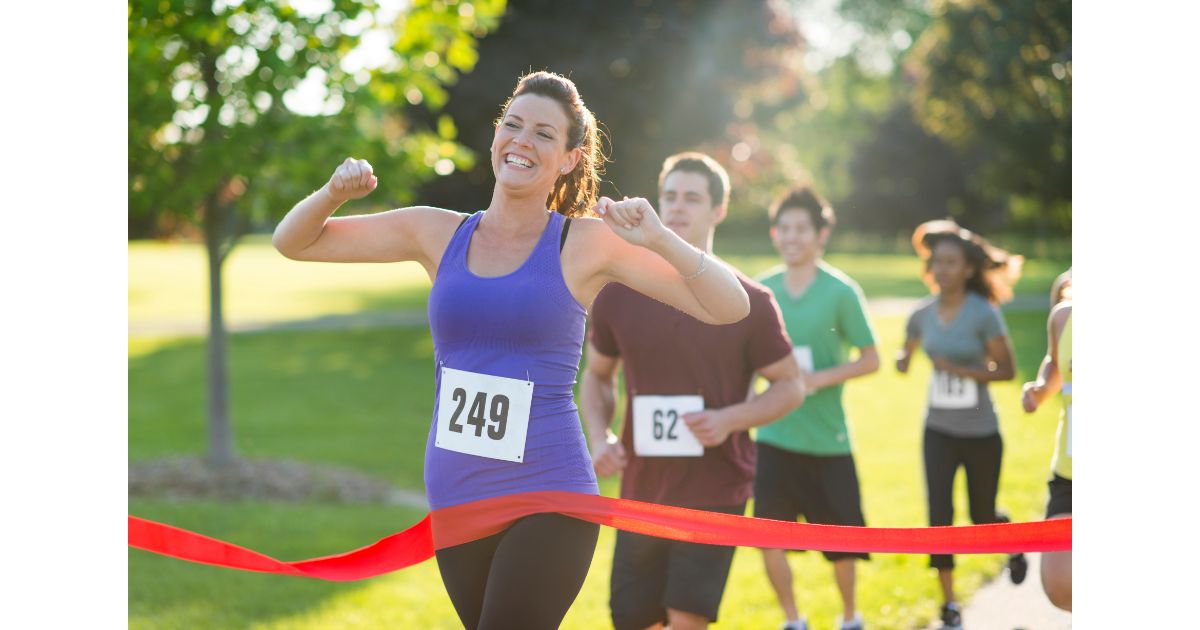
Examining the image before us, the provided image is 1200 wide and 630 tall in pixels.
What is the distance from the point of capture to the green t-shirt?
633 centimetres

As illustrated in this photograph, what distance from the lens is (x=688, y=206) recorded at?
193 inches

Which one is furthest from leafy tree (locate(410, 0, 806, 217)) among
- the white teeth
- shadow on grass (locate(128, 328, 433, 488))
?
the white teeth

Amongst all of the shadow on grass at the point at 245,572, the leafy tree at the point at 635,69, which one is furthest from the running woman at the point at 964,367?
the leafy tree at the point at 635,69

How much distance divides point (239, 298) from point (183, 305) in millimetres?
2953

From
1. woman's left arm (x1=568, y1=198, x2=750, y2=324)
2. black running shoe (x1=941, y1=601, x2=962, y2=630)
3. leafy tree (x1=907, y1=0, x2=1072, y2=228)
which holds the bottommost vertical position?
black running shoe (x1=941, y1=601, x2=962, y2=630)

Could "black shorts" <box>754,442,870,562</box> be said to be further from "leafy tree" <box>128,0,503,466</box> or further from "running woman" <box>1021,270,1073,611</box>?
"leafy tree" <box>128,0,503,466</box>

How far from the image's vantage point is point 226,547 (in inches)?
162

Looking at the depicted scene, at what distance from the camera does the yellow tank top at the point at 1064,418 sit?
4598mm

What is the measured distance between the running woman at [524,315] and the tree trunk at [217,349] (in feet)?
24.9

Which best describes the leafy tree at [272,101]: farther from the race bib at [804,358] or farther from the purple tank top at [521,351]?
the purple tank top at [521,351]

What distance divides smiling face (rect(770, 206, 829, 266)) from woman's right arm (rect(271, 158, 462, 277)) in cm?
320

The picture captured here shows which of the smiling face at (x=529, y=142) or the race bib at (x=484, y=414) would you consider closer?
the race bib at (x=484, y=414)

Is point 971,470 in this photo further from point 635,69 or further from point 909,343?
point 635,69
